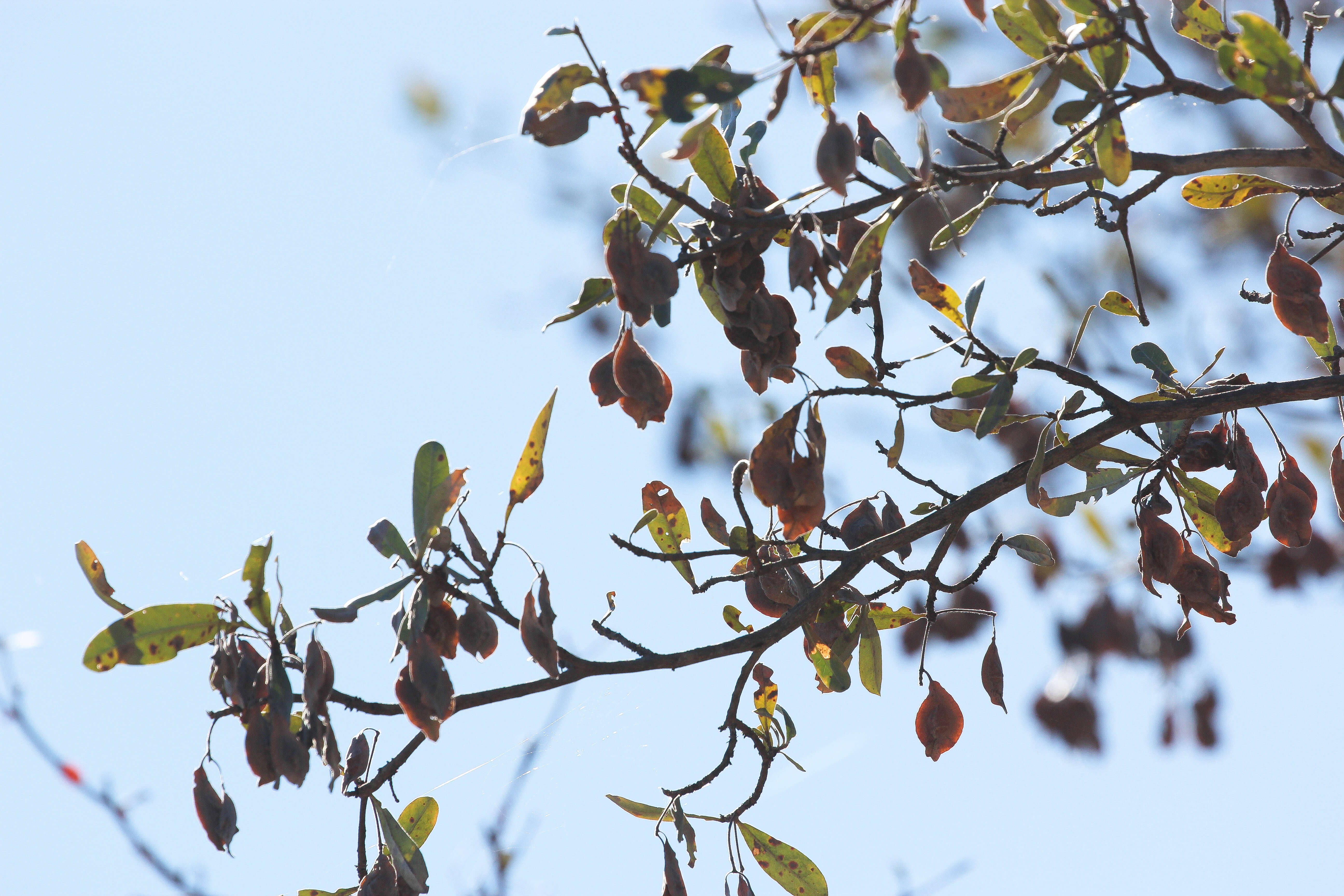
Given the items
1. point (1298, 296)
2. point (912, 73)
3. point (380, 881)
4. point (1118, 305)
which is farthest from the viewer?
point (1118, 305)

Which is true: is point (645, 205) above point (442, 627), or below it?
above

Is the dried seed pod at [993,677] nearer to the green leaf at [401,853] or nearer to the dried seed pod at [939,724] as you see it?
the dried seed pod at [939,724]

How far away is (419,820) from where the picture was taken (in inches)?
45.9

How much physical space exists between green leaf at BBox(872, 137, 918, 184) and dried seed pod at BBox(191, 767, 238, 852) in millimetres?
834

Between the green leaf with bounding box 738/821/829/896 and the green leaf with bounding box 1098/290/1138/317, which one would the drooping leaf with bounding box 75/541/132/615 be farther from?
the green leaf with bounding box 1098/290/1138/317

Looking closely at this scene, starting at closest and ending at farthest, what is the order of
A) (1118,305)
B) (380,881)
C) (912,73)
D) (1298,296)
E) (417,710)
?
1. (912,73)
2. (417,710)
3. (380,881)
4. (1298,296)
5. (1118,305)

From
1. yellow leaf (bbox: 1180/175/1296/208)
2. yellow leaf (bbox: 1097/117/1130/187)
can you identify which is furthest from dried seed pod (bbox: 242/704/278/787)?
yellow leaf (bbox: 1180/175/1296/208)

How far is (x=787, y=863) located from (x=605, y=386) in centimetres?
56

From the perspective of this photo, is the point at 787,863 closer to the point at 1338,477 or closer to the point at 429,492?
the point at 429,492

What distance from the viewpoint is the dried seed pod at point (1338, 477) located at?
115 cm

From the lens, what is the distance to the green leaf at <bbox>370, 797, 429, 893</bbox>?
1027mm

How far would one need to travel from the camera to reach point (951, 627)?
3.12 metres

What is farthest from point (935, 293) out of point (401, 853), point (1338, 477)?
point (401, 853)

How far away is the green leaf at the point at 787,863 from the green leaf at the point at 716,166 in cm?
68
